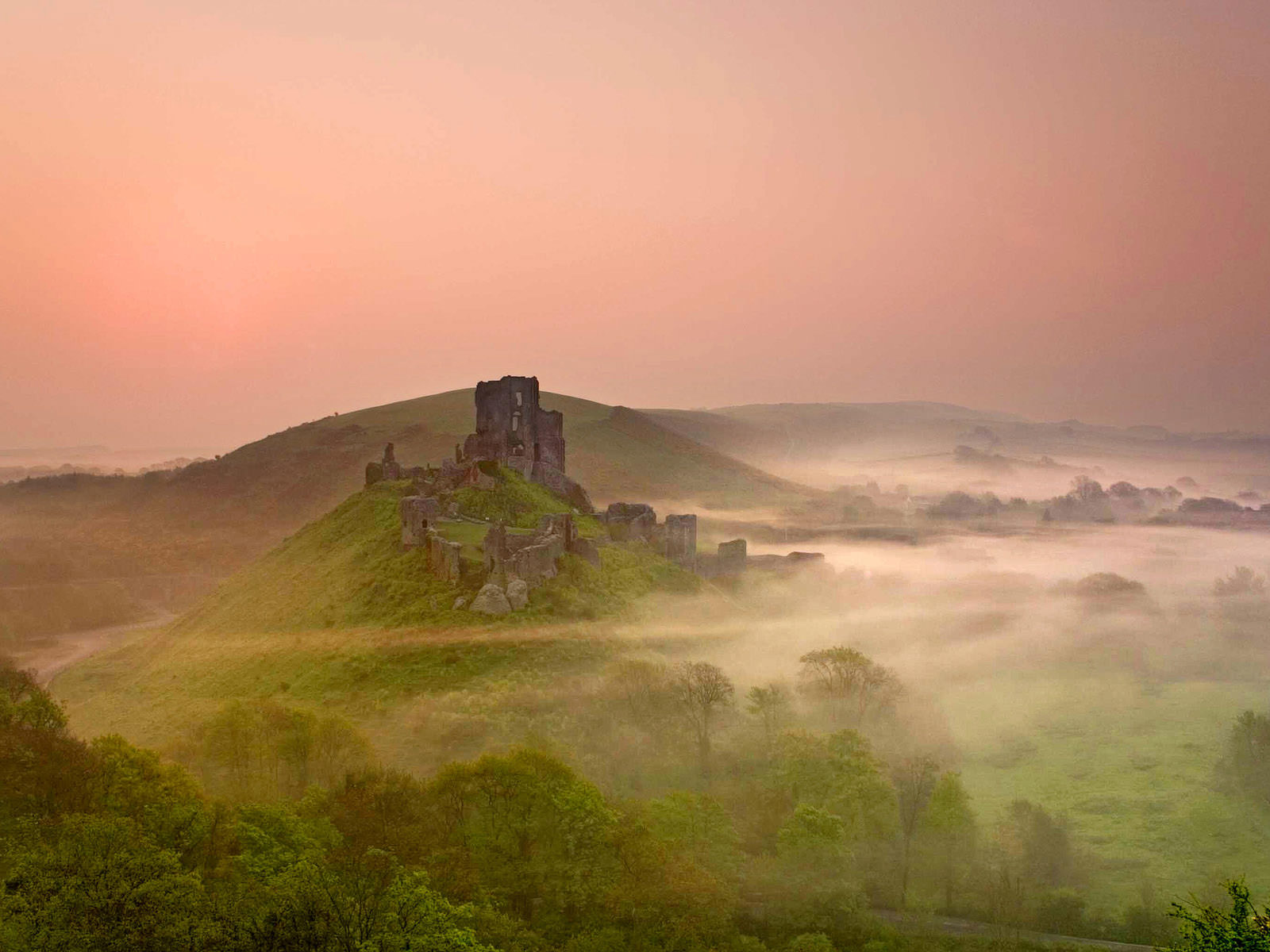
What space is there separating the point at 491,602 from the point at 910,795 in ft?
88.2

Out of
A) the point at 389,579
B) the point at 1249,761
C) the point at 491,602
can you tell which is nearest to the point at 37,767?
the point at 491,602

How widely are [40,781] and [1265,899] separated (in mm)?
62822

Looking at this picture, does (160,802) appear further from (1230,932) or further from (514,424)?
(514,424)

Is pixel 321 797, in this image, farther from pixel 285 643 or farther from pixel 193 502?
pixel 193 502

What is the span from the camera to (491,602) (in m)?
49.7

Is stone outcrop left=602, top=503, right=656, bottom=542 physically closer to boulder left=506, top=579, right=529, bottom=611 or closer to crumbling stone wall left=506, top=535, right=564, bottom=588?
crumbling stone wall left=506, top=535, right=564, bottom=588

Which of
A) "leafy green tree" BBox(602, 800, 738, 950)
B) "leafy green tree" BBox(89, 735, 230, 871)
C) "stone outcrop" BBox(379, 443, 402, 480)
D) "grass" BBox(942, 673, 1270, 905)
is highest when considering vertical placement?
"stone outcrop" BBox(379, 443, 402, 480)

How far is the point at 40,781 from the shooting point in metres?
30.5

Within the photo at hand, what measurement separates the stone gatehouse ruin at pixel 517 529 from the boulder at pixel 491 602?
5 cm

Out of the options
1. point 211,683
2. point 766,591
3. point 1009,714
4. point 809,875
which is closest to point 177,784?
point 211,683

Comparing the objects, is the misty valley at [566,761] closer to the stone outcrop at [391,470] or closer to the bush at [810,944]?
the stone outcrop at [391,470]

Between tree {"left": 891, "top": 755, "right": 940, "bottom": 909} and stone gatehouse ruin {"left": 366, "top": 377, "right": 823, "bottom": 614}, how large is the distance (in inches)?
948

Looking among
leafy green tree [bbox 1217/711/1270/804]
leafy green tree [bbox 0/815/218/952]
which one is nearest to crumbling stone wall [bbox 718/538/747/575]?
leafy green tree [bbox 1217/711/1270/804]

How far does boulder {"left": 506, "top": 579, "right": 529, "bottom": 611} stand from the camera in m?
50.5
